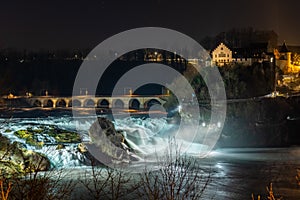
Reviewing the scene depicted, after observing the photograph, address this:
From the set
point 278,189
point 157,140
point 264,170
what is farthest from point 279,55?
point 278,189

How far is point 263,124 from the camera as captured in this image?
22984 mm

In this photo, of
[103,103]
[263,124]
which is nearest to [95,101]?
[103,103]

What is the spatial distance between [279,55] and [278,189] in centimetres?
2352

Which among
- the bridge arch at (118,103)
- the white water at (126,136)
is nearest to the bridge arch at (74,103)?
the bridge arch at (118,103)

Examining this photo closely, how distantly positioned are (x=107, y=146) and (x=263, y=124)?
10.1 m

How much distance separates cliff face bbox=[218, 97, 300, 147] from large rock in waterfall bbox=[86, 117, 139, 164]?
587 centimetres

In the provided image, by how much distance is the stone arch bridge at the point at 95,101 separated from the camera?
1379 inches

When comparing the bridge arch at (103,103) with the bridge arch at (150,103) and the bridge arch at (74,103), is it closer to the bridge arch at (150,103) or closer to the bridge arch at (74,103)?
the bridge arch at (74,103)

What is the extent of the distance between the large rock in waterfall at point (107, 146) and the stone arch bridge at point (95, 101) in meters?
16.9

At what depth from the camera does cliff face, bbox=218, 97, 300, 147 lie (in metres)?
21.6

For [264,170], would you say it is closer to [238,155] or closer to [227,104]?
[238,155]

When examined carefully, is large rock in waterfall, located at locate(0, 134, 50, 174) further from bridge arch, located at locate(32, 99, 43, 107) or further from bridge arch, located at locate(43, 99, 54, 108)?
bridge arch, located at locate(43, 99, 54, 108)

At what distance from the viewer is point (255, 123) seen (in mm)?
23016

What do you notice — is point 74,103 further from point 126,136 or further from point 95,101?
point 126,136
